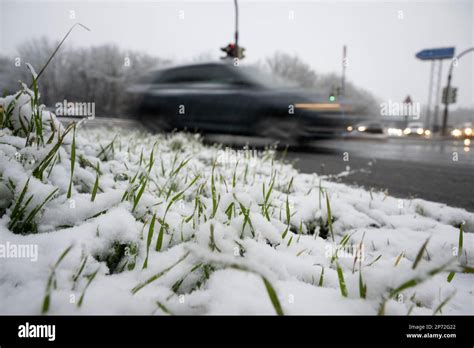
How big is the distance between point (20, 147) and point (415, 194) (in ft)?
7.81

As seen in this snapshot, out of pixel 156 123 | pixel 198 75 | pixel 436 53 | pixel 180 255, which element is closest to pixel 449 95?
pixel 436 53

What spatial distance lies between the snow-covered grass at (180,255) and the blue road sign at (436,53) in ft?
99.6

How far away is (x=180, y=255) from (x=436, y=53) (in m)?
32.5

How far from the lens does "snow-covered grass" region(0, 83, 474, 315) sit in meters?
0.61

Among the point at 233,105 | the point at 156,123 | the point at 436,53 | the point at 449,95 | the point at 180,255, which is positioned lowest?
the point at 180,255

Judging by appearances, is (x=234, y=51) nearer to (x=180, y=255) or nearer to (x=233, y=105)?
(x=233, y=105)

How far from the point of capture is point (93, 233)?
85 centimetres

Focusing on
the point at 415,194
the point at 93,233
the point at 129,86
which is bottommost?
the point at 415,194

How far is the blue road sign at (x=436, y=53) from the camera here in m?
24.8

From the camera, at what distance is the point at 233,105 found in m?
5.43

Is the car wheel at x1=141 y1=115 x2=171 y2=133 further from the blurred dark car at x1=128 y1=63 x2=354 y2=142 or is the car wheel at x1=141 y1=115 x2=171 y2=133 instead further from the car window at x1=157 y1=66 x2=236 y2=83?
the car window at x1=157 y1=66 x2=236 y2=83

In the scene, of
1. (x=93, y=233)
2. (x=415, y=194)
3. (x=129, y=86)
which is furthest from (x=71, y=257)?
(x=129, y=86)

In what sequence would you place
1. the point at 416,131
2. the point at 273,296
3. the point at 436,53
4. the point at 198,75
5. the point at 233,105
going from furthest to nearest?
the point at 436,53 < the point at 416,131 < the point at 198,75 < the point at 233,105 < the point at 273,296
